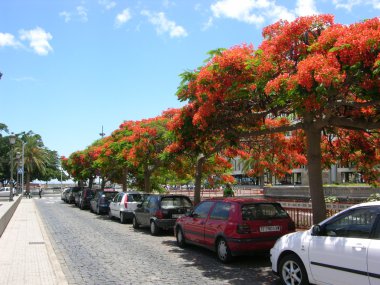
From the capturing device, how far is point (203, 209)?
10836mm

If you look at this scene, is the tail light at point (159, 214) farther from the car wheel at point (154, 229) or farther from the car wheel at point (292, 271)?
the car wheel at point (292, 271)

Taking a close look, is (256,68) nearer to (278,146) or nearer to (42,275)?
(42,275)

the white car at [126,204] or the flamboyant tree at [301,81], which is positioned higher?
the flamboyant tree at [301,81]

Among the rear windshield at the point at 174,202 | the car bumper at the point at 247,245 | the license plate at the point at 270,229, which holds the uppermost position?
the rear windshield at the point at 174,202

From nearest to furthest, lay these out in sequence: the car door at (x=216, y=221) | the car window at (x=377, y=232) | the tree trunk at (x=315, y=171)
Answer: the car window at (x=377, y=232), the car door at (x=216, y=221), the tree trunk at (x=315, y=171)

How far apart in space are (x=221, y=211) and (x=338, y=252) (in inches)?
163

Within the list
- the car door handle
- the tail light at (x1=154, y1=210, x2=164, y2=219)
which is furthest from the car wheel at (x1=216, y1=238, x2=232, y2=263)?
the tail light at (x1=154, y1=210, x2=164, y2=219)

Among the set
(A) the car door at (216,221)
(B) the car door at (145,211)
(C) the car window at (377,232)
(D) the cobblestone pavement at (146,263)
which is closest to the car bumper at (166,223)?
(D) the cobblestone pavement at (146,263)

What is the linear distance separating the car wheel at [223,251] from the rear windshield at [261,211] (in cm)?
79

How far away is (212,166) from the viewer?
69.5 feet

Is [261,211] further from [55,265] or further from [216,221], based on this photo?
[55,265]

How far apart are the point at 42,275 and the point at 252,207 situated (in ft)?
14.9

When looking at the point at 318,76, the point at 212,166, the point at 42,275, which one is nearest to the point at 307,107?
the point at 318,76

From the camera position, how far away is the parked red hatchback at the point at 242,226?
904 cm
